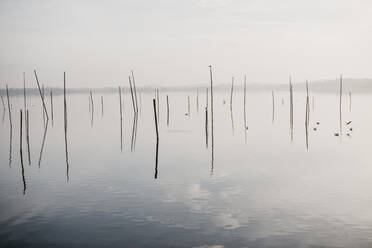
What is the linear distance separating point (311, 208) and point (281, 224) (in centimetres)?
210

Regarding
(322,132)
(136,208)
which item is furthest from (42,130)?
(136,208)

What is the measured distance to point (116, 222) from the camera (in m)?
12.3

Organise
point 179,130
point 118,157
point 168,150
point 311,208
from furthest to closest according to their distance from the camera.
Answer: point 179,130
point 168,150
point 118,157
point 311,208

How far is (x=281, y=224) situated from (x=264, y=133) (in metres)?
24.5

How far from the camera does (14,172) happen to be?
20.0m

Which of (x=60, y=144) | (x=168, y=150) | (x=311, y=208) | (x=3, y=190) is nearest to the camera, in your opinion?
(x=311, y=208)

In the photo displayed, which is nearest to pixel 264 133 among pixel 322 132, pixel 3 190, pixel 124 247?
pixel 322 132

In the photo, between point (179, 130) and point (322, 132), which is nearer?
point (322, 132)

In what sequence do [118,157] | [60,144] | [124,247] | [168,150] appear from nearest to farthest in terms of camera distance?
[124,247] < [118,157] < [168,150] < [60,144]

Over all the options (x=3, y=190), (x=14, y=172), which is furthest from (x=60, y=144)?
(x=3, y=190)

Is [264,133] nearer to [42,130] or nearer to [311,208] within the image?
[42,130]

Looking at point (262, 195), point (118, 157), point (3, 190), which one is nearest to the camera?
point (262, 195)

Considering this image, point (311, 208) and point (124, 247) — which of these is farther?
point (311, 208)

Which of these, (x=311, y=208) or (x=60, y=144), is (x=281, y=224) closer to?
(x=311, y=208)
